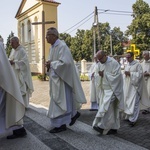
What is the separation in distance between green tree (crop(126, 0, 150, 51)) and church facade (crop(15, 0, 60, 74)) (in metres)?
10.9

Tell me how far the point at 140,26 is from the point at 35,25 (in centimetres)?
1340

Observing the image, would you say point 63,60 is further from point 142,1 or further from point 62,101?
point 142,1

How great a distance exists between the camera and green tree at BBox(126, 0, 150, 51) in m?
35.4

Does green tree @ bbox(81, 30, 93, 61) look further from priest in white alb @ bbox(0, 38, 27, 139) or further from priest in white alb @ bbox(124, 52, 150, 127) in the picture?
priest in white alb @ bbox(0, 38, 27, 139)

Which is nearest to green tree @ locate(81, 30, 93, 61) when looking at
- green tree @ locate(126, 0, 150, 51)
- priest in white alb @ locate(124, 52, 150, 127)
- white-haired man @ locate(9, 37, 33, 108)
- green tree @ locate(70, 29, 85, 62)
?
green tree @ locate(70, 29, 85, 62)

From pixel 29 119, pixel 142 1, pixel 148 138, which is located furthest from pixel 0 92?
pixel 142 1

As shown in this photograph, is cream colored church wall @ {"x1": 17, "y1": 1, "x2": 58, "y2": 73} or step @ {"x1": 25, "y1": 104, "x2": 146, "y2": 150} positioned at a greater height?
cream colored church wall @ {"x1": 17, "y1": 1, "x2": 58, "y2": 73}

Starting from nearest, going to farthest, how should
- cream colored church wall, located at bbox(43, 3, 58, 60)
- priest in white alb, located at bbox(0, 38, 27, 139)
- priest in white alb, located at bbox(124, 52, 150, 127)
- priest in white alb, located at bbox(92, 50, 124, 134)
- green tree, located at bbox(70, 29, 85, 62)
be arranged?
priest in white alb, located at bbox(0, 38, 27, 139)
priest in white alb, located at bbox(92, 50, 124, 134)
priest in white alb, located at bbox(124, 52, 150, 127)
cream colored church wall, located at bbox(43, 3, 58, 60)
green tree, located at bbox(70, 29, 85, 62)

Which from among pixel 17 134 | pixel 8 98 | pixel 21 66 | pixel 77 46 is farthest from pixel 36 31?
pixel 77 46

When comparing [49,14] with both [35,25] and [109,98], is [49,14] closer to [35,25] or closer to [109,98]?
[35,25]

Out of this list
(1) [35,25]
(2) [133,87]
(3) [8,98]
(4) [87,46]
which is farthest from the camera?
(4) [87,46]

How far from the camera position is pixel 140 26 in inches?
1409

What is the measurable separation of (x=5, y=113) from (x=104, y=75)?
2.09 metres

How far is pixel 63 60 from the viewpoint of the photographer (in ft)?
18.3
